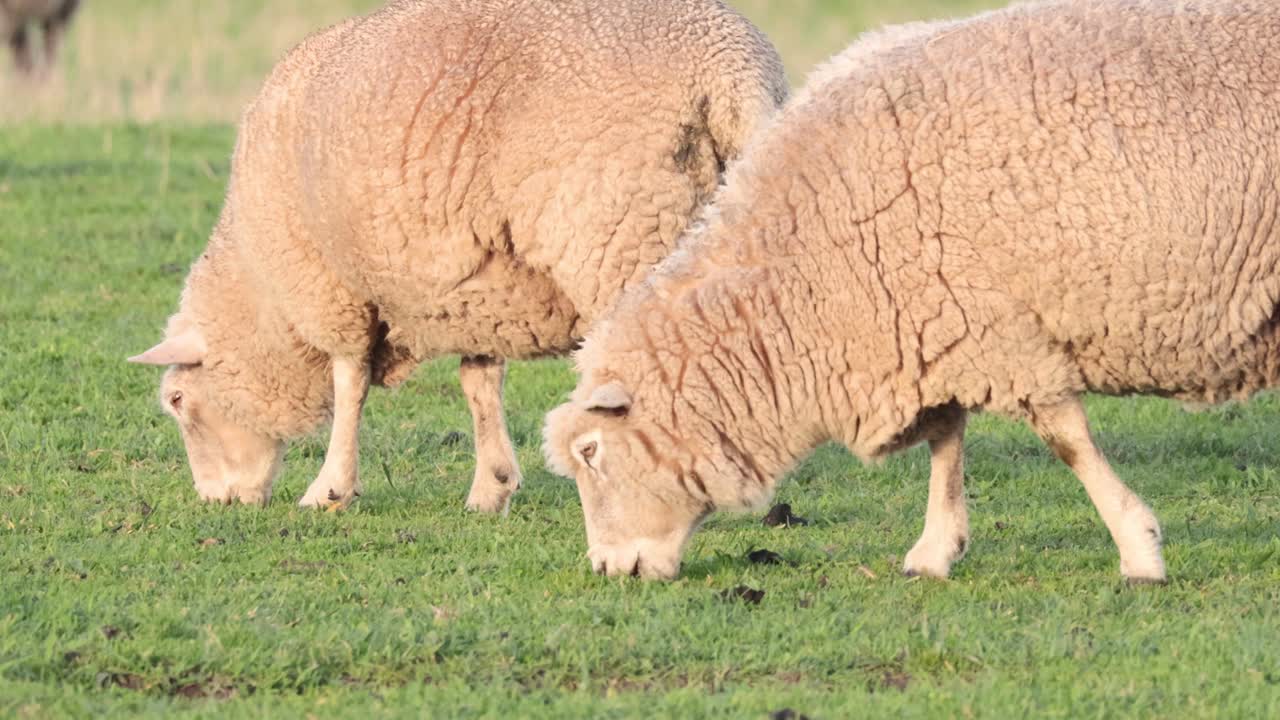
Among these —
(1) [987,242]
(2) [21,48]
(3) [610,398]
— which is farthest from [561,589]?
(2) [21,48]

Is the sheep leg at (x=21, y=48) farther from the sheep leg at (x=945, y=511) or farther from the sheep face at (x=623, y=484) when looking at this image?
the sheep leg at (x=945, y=511)

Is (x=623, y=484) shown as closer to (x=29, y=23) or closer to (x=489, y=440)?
(x=489, y=440)

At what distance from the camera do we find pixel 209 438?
834cm

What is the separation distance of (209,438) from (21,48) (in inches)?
523

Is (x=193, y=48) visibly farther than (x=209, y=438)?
Yes

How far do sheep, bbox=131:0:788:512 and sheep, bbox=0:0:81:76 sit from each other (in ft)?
42.5

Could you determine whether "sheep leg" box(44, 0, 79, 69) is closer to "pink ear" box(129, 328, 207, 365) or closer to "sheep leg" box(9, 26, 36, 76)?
"sheep leg" box(9, 26, 36, 76)

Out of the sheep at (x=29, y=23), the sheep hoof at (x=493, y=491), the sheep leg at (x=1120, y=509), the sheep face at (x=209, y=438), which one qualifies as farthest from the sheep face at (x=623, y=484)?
the sheep at (x=29, y=23)

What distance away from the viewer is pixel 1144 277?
231 inches

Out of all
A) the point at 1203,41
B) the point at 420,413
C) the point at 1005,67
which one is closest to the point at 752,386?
the point at 1005,67

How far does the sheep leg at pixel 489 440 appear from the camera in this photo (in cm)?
796

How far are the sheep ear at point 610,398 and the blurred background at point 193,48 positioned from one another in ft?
22.3

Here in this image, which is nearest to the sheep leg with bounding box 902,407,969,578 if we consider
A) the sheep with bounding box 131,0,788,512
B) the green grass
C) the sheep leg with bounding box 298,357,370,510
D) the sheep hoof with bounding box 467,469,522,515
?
the green grass

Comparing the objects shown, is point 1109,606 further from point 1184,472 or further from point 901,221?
point 1184,472
